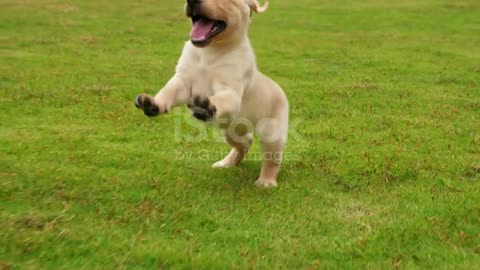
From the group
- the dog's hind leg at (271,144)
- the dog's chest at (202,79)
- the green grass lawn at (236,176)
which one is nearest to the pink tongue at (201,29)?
the dog's chest at (202,79)

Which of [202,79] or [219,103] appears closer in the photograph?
[219,103]

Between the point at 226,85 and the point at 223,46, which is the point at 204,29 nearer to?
the point at 223,46

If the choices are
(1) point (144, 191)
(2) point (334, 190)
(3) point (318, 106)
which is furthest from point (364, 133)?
(1) point (144, 191)

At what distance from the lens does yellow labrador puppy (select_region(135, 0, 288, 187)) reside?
650 cm

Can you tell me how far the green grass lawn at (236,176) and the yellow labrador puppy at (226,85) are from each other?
760mm

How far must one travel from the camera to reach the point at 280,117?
7930mm

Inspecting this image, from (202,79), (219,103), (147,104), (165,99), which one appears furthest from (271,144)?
(147,104)

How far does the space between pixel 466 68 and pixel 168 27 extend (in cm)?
1481

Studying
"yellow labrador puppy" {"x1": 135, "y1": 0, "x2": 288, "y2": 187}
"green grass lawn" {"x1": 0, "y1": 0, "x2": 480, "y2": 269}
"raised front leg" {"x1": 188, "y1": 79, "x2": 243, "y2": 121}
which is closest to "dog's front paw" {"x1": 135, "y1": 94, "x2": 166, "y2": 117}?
"yellow labrador puppy" {"x1": 135, "y1": 0, "x2": 288, "y2": 187}

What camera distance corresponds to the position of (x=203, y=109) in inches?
239

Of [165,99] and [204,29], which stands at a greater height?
[204,29]

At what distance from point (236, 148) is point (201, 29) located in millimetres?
2357

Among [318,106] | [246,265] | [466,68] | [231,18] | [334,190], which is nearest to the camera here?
[246,265]

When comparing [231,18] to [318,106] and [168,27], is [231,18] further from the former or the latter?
[168,27]
